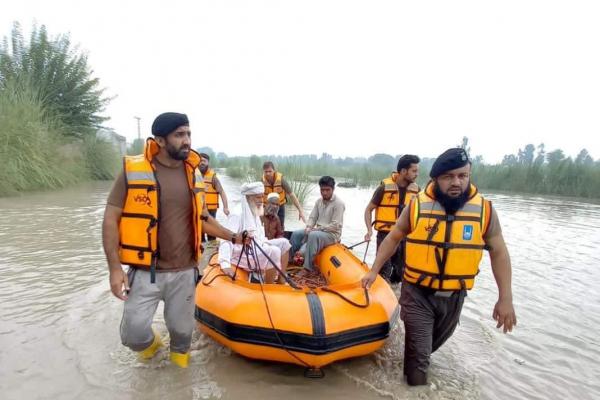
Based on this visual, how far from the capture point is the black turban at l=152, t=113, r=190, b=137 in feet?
6.89

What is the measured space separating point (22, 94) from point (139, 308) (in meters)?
13.1


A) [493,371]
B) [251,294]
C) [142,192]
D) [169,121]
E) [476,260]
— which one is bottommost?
[493,371]

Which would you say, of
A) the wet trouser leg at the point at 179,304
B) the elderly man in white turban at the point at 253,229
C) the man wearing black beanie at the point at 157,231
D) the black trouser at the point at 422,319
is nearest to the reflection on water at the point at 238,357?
the black trouser at the point at 422,319

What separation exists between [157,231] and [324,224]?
106 inches

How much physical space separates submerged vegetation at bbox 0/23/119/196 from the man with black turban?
1130cm

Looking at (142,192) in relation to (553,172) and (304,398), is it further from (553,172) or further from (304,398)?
(553,172)

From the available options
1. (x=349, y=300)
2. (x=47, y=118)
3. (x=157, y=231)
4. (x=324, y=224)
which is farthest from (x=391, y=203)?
(x=47, y=118)

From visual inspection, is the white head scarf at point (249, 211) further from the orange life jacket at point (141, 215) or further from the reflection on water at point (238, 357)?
the orange life jacket at point (141, 215)

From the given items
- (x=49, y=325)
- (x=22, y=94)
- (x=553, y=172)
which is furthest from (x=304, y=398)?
(x=553, y=172)

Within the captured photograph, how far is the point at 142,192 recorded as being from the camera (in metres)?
2.10

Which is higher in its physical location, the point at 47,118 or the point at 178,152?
the point at 47,118

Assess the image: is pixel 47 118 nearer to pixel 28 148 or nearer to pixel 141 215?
pixel 28 148

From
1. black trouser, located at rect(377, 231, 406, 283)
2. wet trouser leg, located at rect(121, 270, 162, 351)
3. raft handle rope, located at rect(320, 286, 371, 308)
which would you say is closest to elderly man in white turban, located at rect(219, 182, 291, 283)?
raft handle rope, located at rect(320, 286, 371, 308)

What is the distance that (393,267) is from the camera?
4797mm
